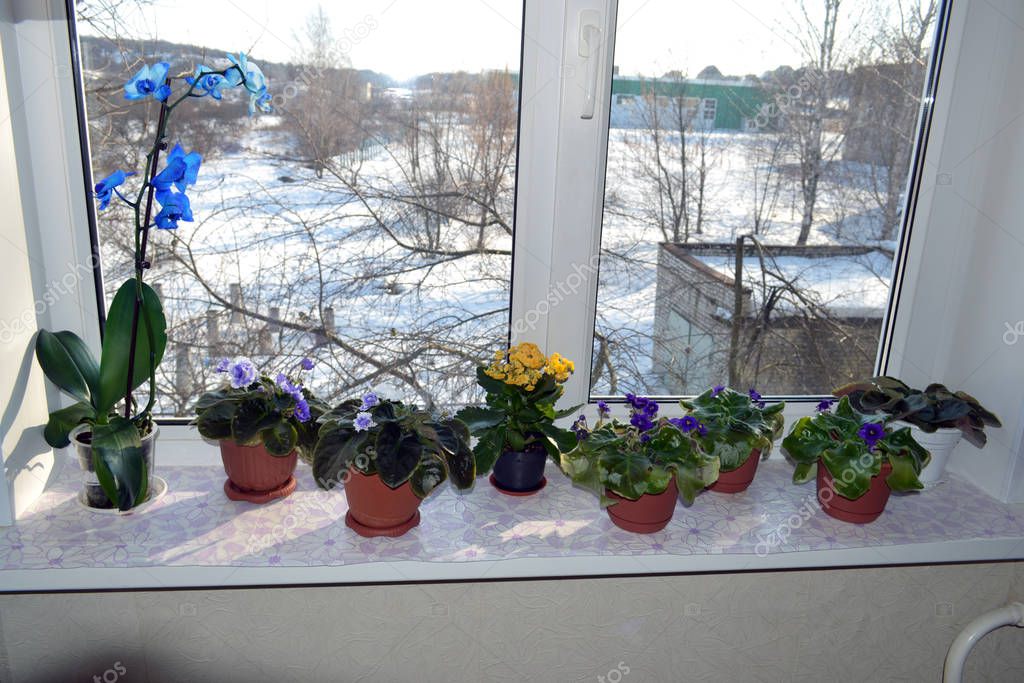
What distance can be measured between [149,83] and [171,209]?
7.3 inches

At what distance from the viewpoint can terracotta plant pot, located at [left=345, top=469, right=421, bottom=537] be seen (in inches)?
51.1

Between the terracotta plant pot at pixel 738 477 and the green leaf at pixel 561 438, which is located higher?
the green leaf at pixel 561 438

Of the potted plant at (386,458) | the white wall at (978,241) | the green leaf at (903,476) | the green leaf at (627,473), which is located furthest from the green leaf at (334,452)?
the white wall at (978,241)

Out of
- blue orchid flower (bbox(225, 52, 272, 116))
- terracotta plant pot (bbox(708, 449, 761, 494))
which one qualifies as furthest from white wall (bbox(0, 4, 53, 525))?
terracotta plant pot (bbox(708, 449, 761, 494))

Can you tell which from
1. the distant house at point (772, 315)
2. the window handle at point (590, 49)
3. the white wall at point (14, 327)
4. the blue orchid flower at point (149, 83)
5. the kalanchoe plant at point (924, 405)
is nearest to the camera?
the blue orchid flower at point (149, 83)

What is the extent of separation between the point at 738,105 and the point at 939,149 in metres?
0.45

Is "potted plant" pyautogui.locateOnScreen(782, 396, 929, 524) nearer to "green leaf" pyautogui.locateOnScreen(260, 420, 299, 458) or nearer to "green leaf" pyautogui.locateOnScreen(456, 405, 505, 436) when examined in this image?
"green leaf" pyautogui.locateOnScreen(456, 405, 505, 436)

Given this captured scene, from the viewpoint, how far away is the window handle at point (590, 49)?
4.44 ft

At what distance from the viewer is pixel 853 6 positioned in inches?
57.9

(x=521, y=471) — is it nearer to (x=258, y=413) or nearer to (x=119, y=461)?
(x=258, y=413)

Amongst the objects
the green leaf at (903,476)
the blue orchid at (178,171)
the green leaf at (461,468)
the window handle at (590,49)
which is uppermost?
the window handle at (590,49)

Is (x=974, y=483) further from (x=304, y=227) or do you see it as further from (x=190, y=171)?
(x=190, y=171)

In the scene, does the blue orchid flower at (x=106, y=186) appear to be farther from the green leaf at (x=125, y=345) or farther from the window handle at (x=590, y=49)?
the window handle at (x=590, y=49)

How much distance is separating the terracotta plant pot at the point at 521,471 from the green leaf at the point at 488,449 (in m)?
0.05
